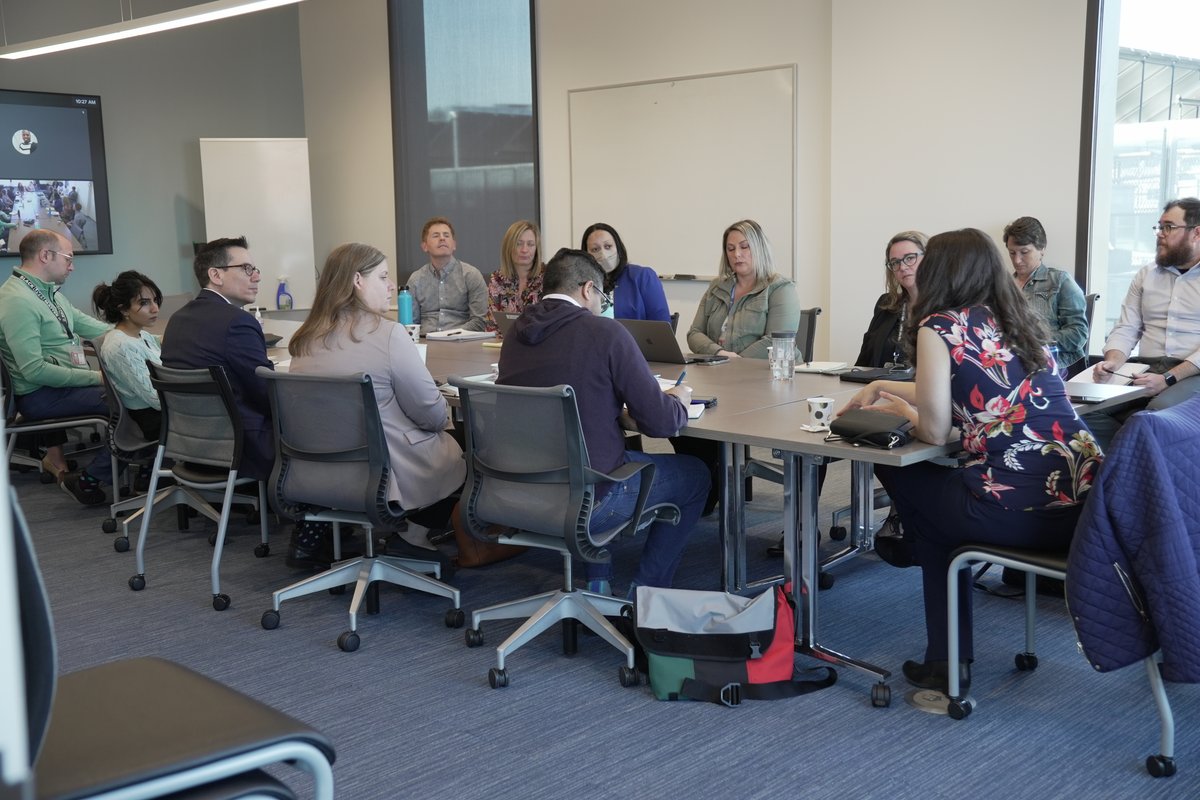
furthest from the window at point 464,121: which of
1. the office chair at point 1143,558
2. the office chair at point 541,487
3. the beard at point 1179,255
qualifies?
the office chair at point 1143,558

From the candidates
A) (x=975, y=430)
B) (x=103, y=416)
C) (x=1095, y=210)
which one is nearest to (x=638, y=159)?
(x=1095, y=210)

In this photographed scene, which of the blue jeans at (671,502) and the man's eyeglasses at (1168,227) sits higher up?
the man's eyeglasses at (1168,227)

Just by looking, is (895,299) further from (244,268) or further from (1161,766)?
(244,268)

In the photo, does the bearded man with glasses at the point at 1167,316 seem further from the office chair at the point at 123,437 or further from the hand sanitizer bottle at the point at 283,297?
the hand sanitizer bottle at the point at 283,297

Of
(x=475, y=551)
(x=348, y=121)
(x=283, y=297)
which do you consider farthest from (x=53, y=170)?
(x=475, y=551)

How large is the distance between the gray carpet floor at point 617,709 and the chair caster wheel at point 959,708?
0.10 ft

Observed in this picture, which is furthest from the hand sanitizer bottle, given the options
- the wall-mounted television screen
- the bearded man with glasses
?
the bearded man with glasses

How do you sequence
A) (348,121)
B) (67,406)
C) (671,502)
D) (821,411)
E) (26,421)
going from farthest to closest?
(348,121), (67,406), (26,421), (671,502), (821,411)

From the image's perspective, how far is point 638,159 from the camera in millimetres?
7500

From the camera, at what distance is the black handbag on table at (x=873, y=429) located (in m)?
2.77

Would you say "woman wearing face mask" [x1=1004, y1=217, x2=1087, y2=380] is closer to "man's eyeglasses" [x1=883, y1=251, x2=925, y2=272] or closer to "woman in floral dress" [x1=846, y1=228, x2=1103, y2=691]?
"man's eyeglasses" [x1=883, y1=251, x2=925, y2=272]

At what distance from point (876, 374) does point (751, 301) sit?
1155 mm

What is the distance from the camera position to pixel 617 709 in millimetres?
2943

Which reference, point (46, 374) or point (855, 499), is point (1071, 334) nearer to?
point (855, 499)
